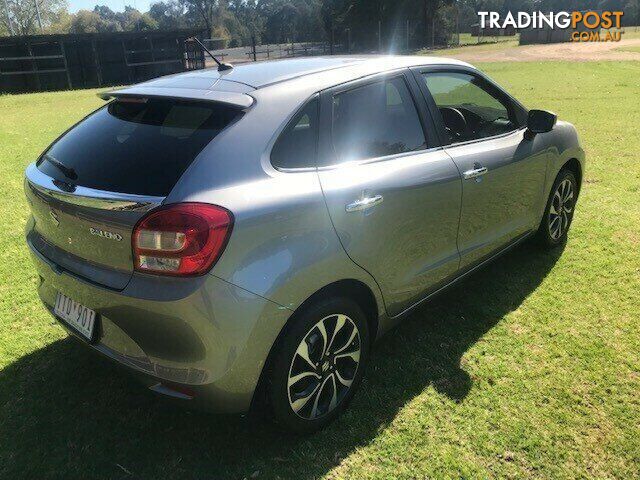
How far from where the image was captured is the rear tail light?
2.00 metres

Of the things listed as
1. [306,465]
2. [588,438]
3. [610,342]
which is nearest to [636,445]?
[588,438]

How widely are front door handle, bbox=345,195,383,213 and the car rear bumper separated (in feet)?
1.87

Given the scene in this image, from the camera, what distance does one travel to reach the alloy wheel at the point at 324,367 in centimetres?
242

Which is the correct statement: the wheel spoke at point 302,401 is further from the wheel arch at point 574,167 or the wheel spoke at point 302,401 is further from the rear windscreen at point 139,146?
the wheel arch at point 574,167

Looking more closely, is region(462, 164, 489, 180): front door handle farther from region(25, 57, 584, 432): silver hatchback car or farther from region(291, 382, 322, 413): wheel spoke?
region(291, 382, 322, 413): wheel spoke

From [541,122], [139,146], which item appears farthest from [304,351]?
[541,122]

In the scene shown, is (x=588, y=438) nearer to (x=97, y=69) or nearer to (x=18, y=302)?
(x=18, y=302)

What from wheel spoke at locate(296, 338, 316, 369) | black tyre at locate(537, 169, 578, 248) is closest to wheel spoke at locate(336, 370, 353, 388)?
wheel spoke at locate(296, 338, 316, 369)

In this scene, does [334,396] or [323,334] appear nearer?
[323,334]

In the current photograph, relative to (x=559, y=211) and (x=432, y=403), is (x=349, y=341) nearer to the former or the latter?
(x=432, y=403)

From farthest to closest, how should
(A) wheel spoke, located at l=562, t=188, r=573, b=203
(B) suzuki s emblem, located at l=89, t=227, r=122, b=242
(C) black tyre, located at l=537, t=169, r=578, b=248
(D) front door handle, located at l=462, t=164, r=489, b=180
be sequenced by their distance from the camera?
(A) wheel spoke, located at l=562, t=188, r=573, b=203 < (C) black tyre, located at l=537, t=169, r=578, b=248 < (D) front door handle, located at l=462, t=164, r=489, b=180 < (B) suzuki s emblem, located at l=89, t=227, r=122, b=242

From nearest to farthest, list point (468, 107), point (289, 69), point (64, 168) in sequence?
point (64, 168) → point (289, 69) → point (468, 107)

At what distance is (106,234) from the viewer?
7.03 feet

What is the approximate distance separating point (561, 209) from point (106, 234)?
3.71 meters
